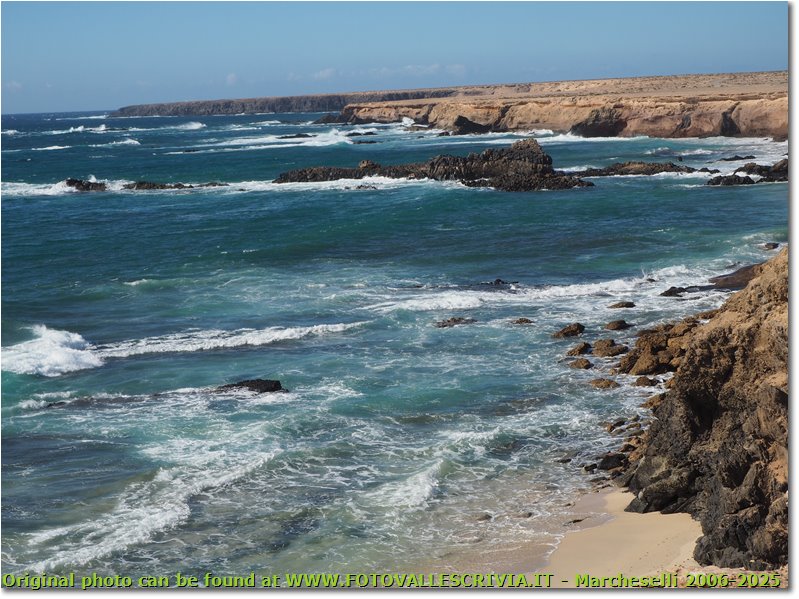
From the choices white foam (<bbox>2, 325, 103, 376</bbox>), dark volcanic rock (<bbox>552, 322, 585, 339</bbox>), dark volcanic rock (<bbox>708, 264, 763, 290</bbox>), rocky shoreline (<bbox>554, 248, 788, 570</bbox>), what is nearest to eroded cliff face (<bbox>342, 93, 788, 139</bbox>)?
dark volcanic rock (<bbox>708, 264, 763, 290</bbox>)

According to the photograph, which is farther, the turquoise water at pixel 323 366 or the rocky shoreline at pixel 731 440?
the turquoise water at pixel 323 366

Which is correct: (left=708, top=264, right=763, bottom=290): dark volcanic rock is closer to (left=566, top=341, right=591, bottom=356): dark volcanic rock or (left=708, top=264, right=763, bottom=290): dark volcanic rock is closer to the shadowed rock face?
(left=566, top=341, right=591, bottom=356): dark volcanic rock

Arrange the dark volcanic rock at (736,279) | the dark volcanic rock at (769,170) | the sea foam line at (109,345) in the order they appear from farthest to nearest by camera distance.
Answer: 1. the dark volcanic rock at (769,170)
2. the dark volcanic rock at (736,279)
3. the sea foam line at (109,345)

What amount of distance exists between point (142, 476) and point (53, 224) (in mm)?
32654

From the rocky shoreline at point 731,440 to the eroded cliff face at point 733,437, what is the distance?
0.04 ft

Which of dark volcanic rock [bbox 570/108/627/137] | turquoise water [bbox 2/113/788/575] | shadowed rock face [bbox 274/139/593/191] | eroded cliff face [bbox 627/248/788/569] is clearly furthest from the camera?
dark volcanic rock [bbox 570/108/627/137]

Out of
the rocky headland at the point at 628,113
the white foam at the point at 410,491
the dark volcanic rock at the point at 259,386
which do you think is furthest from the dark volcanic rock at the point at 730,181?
the white foam at the point at 410,491

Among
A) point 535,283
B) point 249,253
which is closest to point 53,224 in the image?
point 249,253

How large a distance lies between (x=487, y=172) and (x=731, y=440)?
42.6 metres

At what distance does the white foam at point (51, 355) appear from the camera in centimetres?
2212

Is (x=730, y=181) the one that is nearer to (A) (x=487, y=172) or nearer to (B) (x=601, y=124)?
(A) (x=487, y=172)

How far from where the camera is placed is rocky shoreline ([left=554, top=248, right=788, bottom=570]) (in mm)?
10688

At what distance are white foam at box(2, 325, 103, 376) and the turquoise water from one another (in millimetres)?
81

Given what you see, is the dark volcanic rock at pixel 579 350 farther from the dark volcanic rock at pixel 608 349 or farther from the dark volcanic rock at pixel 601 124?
the dark volcanic rock at pixel 601 124
